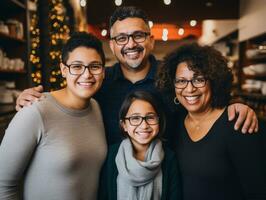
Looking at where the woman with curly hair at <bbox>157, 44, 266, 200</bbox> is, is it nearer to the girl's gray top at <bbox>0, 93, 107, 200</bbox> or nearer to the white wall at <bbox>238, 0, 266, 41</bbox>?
the girl's gray top at <bbox>0, 93, 107, 200</bbox>

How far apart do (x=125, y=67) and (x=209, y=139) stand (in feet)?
2.69

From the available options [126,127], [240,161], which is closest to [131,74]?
[126,127]

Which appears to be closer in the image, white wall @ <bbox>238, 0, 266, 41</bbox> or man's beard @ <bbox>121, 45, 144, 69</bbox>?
man's beard @ <bbox>121, 45, 144, 69</bbox>

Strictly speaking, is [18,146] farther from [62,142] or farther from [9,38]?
[9,38]

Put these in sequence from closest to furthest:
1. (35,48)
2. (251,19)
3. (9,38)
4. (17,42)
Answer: (9,38), (17,42), (35,48), (251,19)

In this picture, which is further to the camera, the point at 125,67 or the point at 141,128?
the point at 125,67

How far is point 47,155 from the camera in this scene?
152 centimetres

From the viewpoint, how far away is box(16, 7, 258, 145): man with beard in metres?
2.09

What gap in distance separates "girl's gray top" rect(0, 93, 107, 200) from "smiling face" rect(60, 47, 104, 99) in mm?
111

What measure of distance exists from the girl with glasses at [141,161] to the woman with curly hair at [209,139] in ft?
0.28

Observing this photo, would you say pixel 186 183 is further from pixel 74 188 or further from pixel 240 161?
pixel 74 188

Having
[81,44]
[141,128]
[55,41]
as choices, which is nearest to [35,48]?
[55,41]

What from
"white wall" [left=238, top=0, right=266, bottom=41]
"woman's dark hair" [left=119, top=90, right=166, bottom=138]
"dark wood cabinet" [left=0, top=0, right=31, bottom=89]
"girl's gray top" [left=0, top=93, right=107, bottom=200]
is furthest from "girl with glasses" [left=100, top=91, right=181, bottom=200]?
"white wall" [left=238, top=0, right=266, bottom=41]

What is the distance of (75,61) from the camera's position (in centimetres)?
163
